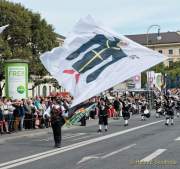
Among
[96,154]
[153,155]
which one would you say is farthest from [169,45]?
[153,155]

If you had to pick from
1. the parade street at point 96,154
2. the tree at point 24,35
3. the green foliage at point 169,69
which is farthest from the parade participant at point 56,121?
the green foliage at point 169,69

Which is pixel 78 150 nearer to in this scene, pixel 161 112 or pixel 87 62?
pixel 87 62

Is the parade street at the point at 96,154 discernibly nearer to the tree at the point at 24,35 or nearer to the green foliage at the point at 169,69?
the tree at the point at 24,35

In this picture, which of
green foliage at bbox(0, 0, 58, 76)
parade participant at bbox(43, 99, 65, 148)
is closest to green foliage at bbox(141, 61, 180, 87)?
green foliage at bbox(0, 0, 58, 76)

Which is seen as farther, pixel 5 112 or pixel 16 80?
pixel 16 80

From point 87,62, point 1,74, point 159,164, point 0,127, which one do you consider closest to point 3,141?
point 0,127

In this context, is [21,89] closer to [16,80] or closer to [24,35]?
[16,80]

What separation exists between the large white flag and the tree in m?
46.6

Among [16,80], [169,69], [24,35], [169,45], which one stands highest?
[169,45]

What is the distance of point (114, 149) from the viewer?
58.3ft

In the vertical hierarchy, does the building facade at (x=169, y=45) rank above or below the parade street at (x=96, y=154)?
above

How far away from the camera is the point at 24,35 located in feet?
214

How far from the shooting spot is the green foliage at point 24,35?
211ft

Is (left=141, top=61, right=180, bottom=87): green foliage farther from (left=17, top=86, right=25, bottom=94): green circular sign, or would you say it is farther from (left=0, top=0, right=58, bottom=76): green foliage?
(left=17, top=86, right=25, bottom=94): green circular sign
